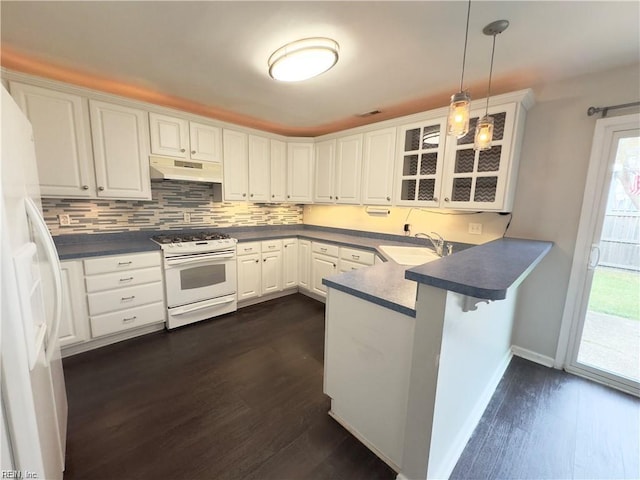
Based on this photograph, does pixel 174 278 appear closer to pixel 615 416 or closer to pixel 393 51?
pixel 393 51

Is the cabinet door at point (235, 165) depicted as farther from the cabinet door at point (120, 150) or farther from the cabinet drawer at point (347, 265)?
the cabinet drawer at point (347, 265)

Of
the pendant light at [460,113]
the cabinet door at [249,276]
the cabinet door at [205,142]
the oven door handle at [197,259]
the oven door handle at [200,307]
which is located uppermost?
the cabinet door at [205,142]

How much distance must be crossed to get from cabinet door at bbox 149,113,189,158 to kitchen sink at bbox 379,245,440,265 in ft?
7.97

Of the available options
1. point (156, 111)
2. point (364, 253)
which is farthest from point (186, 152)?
point (364, 253)

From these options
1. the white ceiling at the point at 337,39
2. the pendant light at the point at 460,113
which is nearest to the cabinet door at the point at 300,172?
the white ceiling at the point at 337,39

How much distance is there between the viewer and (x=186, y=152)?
9.32 ft

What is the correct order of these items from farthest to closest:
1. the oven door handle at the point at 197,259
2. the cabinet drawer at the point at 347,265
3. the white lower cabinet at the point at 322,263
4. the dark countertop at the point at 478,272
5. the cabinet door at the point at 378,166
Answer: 1. the white lower cabinet at the point at 322,263
2. the cabinet drawer at the point at 347,265
3. the cabinet door at the point at 378,166
4. the oven door handle at the point at 197,259
5. the dark countertop at the point at 478,272

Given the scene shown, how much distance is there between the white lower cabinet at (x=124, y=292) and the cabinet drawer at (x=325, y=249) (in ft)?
5.91

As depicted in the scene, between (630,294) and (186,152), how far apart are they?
418 cm

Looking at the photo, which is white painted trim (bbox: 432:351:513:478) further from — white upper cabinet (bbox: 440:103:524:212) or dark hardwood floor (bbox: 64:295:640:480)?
white upper cabinet (bbox: 440:103:524:212)

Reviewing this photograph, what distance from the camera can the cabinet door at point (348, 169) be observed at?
314cm

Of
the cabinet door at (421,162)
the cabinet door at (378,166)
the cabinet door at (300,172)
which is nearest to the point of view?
the cabinet door at (421,162)

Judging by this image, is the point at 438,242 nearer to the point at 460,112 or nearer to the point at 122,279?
the point at 460,112

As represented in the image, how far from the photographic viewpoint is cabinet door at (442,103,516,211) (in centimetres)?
208
